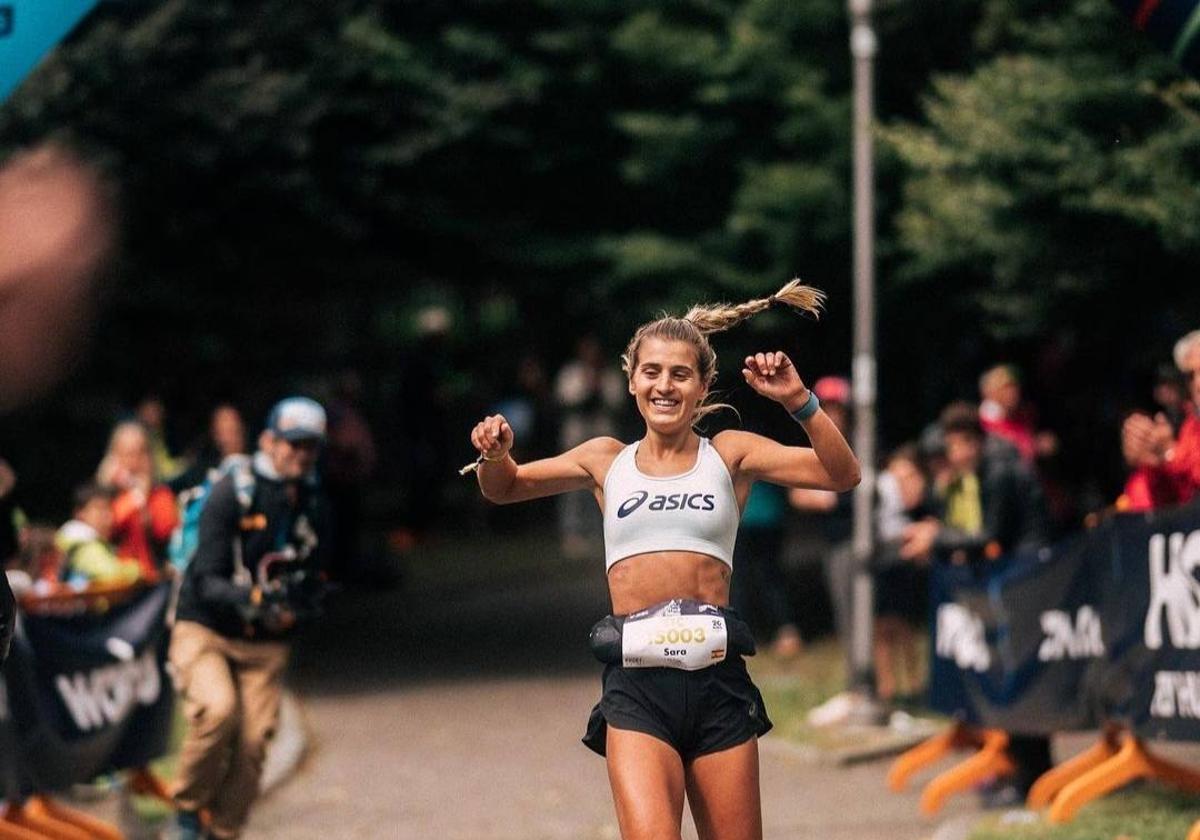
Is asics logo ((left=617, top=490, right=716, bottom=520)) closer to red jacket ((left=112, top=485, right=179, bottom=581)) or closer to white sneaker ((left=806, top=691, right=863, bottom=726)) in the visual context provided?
red jacket ((left=112, top=485, right=179, bottom=581))

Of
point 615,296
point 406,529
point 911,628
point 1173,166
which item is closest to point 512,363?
point 406,529

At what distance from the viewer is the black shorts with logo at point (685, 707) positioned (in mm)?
6750

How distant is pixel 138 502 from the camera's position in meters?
13.8

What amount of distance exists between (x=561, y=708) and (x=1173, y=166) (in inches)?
223

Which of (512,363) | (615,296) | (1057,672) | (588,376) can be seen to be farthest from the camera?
(512,363)

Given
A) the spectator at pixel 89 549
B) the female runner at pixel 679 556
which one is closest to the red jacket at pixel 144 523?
the spectator at pixel 89 549

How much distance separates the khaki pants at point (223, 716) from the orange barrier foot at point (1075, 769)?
11.4 feet

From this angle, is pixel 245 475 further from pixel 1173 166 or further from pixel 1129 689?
pixel 1173 166

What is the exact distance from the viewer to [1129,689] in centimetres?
1016

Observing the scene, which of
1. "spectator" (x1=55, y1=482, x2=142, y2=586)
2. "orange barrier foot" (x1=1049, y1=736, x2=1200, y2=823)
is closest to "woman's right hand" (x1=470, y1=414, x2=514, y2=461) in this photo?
"orange barrier foot" (x1=1049, y1=736, x2=1200, y2=823)

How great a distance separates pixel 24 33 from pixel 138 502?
6864 millimetres

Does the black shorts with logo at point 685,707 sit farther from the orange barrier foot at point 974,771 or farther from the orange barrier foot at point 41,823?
the orange barrier foot at point 974,771

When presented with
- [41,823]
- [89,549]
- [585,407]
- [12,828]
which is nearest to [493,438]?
[12,828]

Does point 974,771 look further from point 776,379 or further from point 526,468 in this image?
point 776,379
